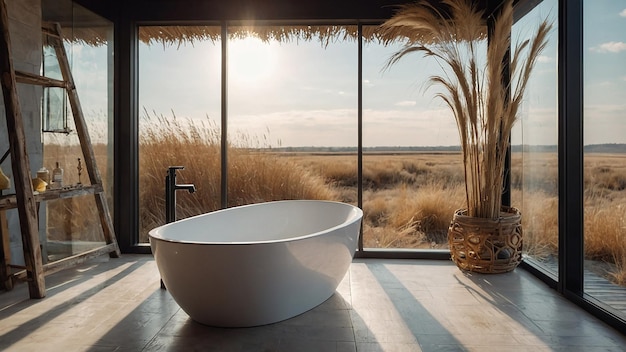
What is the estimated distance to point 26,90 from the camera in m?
3.21

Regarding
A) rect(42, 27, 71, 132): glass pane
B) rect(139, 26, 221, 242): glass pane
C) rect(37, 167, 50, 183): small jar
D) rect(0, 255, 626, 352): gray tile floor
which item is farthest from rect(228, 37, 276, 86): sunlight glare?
rect(0, 255, 626, 352): gray tile floor

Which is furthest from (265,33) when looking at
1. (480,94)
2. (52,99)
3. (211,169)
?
(480,94)

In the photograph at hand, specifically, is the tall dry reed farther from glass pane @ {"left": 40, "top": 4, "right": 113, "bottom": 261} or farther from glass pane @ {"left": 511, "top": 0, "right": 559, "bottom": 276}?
glass pane @ {"left": 511, "top": 0, "right": 559, "bottom": 276}

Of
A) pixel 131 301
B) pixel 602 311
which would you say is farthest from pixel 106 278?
pixel 602 311

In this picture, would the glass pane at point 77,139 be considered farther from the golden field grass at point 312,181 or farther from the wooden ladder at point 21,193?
the wooden ladder at point 21,193

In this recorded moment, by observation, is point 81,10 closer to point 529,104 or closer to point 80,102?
point 80,102

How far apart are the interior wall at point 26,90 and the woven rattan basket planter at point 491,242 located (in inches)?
123

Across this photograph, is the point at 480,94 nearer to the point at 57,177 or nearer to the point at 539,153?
the point at 539,153

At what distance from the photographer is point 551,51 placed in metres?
3.03

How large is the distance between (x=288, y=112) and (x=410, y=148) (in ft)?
3.63

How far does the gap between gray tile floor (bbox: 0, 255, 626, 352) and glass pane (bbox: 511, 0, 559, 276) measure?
0.33 m

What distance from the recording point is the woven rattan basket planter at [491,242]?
126 inches

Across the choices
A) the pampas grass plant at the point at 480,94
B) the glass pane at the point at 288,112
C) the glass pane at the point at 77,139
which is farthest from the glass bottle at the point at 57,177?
the pampas grass plant at the point at 480,94

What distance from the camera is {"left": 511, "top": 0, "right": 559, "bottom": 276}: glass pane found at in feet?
9.87
